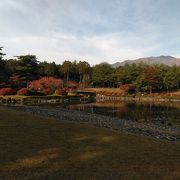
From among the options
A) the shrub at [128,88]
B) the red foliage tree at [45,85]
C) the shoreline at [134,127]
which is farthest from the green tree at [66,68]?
the shoreline at [134,127]

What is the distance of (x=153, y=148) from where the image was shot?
495 inches

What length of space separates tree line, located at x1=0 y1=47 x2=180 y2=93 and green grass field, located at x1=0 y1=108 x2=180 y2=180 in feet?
202

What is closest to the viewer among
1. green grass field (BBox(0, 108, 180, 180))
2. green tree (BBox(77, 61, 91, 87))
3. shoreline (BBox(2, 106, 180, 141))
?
green grass field (BBox(0, 108, 180, 180))

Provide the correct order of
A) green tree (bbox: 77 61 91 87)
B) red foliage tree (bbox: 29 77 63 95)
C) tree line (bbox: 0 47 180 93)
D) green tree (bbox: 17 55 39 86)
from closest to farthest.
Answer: red foliage tree (bbox: 29 77 63 95) < green tree (bbox: 17 55 39 86) < tree line (bbox: 0 47 180 93) < green tree (bbox: 77 61 91 87)

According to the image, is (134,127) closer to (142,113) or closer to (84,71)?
(142,113)

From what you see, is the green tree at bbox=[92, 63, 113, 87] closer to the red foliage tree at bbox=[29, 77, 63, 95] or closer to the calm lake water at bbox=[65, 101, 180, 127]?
the red foliage tree at bbox=[29, 77, 63, 95]

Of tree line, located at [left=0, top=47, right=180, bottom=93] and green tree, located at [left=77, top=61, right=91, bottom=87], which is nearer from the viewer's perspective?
tree line, located at [left=0, top=47, right=180, bottom=93]

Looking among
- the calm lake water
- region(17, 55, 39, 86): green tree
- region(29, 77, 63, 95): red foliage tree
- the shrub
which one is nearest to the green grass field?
the calm lake water

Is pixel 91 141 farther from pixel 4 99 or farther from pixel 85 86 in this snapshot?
pixel 85 86

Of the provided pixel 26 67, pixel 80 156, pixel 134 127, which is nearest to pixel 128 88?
pixel 26 67

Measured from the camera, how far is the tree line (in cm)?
7525

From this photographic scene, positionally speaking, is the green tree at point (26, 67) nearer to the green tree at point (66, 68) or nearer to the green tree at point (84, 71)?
the green tree at point (66, 68)

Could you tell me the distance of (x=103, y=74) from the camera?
104812 millimetres

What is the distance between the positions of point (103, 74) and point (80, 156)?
94754 millimetres
